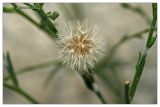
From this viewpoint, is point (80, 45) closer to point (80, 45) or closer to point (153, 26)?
point (80, 45)

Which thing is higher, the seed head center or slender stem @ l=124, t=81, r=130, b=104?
the seed head center

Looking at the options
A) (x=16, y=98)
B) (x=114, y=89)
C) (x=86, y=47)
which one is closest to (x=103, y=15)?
(x=16, y=98)

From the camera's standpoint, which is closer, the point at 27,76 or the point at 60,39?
the point at 60,39

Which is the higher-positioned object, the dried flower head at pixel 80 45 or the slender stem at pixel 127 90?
the dried flower head at pixel 80 45

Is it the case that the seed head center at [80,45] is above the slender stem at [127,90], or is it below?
above

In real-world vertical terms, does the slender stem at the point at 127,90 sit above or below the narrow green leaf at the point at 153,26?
below

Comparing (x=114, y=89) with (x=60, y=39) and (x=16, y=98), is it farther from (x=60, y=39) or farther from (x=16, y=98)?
(x=16, y=98)

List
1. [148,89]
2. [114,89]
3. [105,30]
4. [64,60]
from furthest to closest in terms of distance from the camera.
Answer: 1. [105,30]
2. [148,89]
3. [114,89]
4. [64,60]

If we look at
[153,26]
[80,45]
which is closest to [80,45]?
[80,45]
